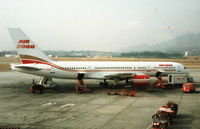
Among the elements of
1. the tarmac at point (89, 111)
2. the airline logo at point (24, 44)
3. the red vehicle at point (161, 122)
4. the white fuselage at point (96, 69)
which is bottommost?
the tarmac at point (89, 111)

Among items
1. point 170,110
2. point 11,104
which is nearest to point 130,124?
point 170,110

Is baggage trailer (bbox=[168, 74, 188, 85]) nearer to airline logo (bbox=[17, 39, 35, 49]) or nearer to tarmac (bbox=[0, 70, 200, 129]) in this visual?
tarmac (bbox=[0, 70, 200, 129])

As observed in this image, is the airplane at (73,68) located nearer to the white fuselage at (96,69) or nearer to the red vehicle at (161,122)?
the white fuselage at (96,69)

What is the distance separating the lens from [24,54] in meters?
38.7

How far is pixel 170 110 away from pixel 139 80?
19.4 metres

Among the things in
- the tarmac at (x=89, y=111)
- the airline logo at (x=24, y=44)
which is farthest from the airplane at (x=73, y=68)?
the tarmac at (x=89, y=111)

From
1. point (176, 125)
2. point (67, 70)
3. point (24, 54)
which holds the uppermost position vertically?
point (24, 54)

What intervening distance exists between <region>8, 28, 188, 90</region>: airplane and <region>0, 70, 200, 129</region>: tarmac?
5580 millimetres

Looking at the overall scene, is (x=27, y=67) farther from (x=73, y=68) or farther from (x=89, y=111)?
(x=89, y=111)

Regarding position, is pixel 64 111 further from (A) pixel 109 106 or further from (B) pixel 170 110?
(B) pixel 170 110

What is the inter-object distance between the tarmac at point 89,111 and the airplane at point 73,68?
18.3 feet

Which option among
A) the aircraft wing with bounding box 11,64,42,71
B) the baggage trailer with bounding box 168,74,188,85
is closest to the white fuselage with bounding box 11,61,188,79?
the aircraft wing with bounding box 11,64,42,71

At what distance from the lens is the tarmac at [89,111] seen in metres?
20.2

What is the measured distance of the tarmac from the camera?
66.2 feet
